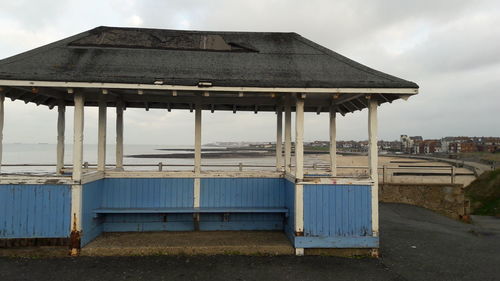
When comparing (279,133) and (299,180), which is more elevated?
(279,133)

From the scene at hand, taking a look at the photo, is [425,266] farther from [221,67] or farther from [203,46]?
[203,46]

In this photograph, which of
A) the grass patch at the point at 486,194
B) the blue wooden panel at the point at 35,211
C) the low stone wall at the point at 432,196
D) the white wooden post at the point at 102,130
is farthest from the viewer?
the grass patch at the point at 486,194

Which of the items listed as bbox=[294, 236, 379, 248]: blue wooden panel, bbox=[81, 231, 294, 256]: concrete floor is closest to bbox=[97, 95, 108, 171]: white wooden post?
bbox=[81, 231, 294, 256]: concrete floor

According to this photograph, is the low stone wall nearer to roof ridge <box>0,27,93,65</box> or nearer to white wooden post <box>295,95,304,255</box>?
white wooden post <box>295,95,304,255</box>

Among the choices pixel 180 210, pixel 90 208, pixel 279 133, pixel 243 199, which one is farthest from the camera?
pixel 279 133

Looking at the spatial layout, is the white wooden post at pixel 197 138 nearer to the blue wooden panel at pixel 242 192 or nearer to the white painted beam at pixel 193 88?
the blue wooden panel at pixel 242 192

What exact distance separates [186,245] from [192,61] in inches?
163

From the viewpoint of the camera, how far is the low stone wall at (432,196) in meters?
14.4

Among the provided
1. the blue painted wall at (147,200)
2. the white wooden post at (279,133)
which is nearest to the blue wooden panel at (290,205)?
the white wooden post at (279,133)

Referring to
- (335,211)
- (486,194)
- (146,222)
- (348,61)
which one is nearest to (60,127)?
(146,222)

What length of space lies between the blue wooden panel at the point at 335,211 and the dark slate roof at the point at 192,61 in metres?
2.26

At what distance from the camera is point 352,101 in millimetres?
8438

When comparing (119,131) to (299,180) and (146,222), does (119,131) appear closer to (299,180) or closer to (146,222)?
(146,222)

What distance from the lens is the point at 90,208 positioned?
23.6ft
